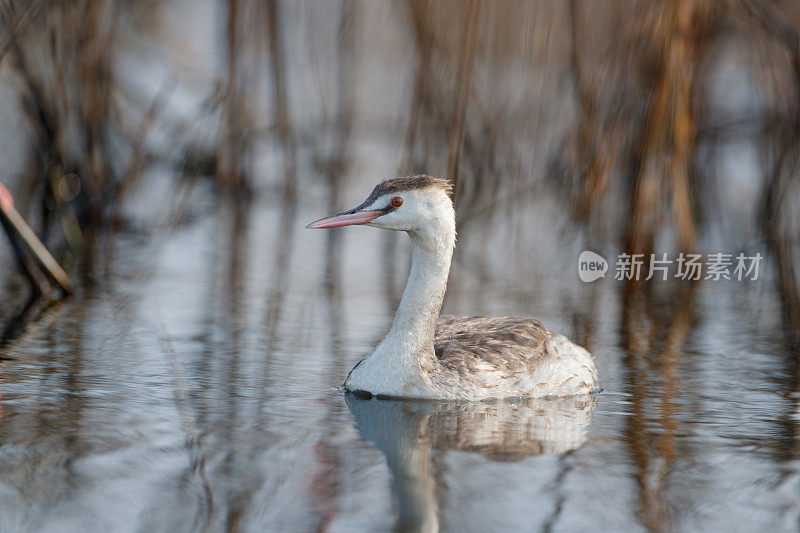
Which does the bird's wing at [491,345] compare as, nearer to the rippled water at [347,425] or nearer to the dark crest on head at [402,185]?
the rippled water at [347,425]

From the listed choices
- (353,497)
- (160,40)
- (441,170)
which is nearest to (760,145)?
(441,170)

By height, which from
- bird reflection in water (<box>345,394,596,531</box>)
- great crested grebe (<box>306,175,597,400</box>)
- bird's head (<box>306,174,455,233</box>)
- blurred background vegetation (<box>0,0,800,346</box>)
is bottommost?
bird reflection in water (<box>345,394,596,531</box>)

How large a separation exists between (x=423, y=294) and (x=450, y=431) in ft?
3.53

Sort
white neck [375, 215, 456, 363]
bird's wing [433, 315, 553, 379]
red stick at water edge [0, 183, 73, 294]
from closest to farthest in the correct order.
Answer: white neck [375, 215, 456, 363], bird's wing [433, 315, 553, 379], red stick at water edge [0, 183, 73, 294]

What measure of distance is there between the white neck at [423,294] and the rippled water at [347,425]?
33 centimetres

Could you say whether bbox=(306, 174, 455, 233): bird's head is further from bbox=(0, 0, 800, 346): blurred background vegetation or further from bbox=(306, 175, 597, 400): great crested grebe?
bbox=(0, 0, 800, 346): blurred background vegetation

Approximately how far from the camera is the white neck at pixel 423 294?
22.1 ft

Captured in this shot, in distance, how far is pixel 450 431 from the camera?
6.07 metres

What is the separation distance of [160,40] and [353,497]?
1474cm

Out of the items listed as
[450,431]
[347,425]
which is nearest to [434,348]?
[450,431]

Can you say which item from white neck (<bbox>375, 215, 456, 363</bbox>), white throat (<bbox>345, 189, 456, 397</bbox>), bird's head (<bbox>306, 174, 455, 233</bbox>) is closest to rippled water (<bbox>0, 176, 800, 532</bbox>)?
white throat (<bbox>345, 189, 456, 397</bbox>)

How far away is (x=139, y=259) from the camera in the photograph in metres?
10.9

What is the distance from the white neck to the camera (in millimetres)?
6750

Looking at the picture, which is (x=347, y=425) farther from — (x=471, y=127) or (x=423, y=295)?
(x=471, y=127)
